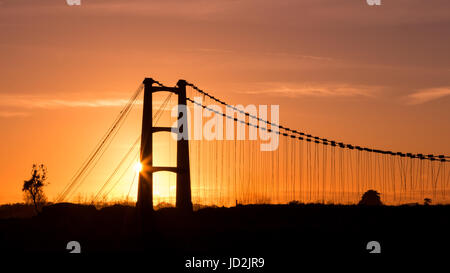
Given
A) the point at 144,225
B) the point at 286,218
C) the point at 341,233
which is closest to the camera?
the point at 144,225

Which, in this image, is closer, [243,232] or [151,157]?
[151,157]

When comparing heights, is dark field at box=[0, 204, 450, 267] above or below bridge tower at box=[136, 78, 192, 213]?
below

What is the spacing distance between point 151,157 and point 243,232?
100ft

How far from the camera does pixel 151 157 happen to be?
74938 millimetres

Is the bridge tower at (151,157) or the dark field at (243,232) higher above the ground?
the bridge tower at (151,157)

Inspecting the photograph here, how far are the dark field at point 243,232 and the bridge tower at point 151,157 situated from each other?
5380 millimetres

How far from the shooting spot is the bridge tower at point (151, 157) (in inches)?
2921

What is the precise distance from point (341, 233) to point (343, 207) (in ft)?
45.9

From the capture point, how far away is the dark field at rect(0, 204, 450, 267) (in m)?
90.9

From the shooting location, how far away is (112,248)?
89.9m

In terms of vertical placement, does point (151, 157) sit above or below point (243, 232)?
above

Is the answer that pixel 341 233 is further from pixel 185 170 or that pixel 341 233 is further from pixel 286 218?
pixel 185 170

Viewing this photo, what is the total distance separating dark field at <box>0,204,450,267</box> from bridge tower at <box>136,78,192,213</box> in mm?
5380
